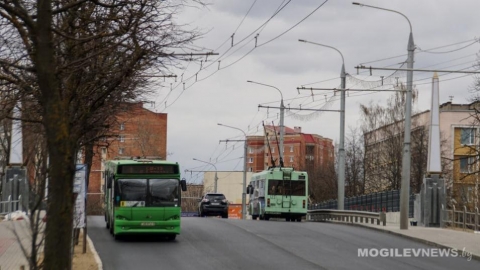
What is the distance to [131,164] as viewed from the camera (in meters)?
28.7

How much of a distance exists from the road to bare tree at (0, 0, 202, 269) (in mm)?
4392

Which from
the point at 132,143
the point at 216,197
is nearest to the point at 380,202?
the point at 216,197

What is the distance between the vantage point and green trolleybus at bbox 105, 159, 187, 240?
28.1 metres

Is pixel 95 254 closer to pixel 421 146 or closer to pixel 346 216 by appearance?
pixel 346 216

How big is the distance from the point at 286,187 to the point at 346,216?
5.63 metres

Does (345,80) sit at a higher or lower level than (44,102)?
higher

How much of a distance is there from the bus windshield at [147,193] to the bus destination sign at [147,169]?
0.31m

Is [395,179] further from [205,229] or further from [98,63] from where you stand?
[98,63]

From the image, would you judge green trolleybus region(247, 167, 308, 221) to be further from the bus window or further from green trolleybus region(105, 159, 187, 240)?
the bus window

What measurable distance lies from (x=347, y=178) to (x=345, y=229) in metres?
47.0

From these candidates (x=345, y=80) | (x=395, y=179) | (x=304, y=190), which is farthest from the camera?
(x=395, y=179)

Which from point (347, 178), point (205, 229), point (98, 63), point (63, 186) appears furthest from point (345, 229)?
point (347, 178)

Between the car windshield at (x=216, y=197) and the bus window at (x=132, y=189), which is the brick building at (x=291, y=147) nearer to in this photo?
the car windshield at (x=216, y=197)

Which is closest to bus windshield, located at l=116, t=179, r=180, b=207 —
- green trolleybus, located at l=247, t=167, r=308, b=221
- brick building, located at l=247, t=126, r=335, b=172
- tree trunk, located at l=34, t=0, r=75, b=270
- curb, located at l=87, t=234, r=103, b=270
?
curb, located at l=87, t=234, r=103, b=270
